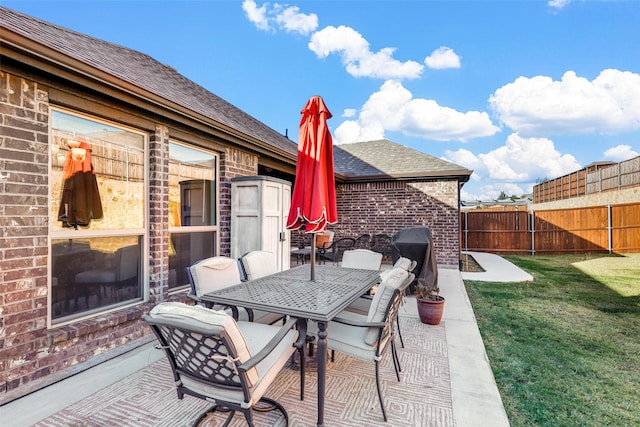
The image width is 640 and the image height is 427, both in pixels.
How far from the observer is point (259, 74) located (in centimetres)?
1177

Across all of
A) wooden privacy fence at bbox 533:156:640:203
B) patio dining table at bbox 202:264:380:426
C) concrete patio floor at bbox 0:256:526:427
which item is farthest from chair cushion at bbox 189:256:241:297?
wooden privacy fence at bbox 533:156:640:203

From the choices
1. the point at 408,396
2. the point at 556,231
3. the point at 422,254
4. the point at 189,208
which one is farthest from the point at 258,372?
the point at 556,231

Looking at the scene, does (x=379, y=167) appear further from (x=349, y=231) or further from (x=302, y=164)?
(x=302, y=164)

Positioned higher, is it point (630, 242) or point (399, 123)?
point (399, 123)

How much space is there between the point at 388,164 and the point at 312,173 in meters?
7.99

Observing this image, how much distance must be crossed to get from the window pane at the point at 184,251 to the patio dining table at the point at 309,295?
4.93 ft

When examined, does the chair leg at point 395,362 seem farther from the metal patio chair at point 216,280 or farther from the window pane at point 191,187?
the window pane at point 191,187

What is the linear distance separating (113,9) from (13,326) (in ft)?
18.9

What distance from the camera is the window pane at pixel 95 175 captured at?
3.03m

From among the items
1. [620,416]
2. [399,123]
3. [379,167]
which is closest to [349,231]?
[379,167]

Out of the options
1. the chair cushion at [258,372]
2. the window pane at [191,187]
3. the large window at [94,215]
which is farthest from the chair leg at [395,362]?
the window pane at [191,187]

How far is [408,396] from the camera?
273cm

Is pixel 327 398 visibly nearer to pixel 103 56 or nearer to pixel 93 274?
pixel 93 274

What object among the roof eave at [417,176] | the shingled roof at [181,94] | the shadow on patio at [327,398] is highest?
the shingled roof at [181,94]
